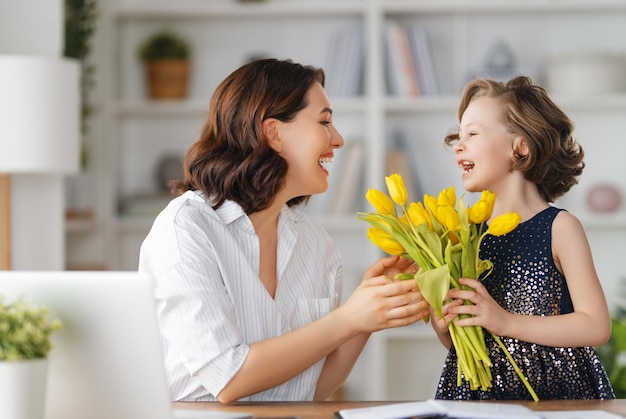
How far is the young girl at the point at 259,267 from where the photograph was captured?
1.63m

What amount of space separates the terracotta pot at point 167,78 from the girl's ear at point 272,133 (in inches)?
83.5

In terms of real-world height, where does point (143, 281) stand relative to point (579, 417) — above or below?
above

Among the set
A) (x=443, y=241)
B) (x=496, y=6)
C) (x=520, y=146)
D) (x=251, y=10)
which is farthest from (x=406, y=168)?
(x=443, y=241)

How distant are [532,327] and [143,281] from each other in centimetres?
78

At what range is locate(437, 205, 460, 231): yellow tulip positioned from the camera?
1533 mm

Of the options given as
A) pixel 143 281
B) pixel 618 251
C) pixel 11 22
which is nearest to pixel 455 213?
pixel 143 281

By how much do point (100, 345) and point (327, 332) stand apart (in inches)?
18.9

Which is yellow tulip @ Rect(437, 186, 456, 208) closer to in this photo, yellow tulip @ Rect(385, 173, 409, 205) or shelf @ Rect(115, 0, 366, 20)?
yellow tulip @ Rect(385, 173, 409, 205)

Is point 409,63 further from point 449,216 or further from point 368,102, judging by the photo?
point 449,216

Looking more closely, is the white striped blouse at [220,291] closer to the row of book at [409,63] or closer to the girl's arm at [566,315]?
the girl's arm at [566,315]

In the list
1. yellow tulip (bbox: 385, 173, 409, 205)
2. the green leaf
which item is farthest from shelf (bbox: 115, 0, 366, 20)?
the green leaf

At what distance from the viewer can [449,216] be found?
1532 mm

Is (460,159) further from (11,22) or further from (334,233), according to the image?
(334,233)

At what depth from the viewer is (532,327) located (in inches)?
65.9
